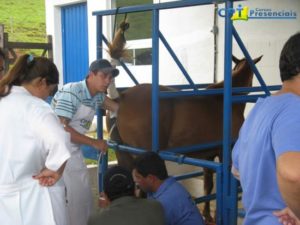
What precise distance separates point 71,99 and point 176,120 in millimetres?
1106

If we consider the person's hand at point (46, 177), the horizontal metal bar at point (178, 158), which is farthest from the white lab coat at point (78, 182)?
the person's hand at point (46, 177)

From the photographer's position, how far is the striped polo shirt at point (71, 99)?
11.2 ft

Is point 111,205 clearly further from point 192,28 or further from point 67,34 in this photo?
point 67,34

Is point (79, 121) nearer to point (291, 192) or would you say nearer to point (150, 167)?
point (150, 167)

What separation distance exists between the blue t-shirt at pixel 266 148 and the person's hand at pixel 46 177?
114cm

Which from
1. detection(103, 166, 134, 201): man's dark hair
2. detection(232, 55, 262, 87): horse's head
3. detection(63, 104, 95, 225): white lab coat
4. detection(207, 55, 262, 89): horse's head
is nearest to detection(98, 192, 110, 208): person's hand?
detection(103, 166, 134, 201): man's dark hair

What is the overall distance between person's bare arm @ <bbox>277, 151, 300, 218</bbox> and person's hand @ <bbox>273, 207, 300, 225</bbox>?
10 cm

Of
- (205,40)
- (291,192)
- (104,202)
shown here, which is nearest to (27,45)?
(205,40)

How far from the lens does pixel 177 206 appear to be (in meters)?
2.91

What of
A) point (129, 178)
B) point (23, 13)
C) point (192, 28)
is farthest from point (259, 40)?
point (23, 13)

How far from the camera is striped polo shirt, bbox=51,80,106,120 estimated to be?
343 centimetres

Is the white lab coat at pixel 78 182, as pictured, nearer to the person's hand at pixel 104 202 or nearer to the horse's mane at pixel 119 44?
the person's hand at pixel 104 202

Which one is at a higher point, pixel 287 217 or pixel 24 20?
pixel 24 20

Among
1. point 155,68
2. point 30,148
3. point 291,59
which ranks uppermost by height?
point 291,59
